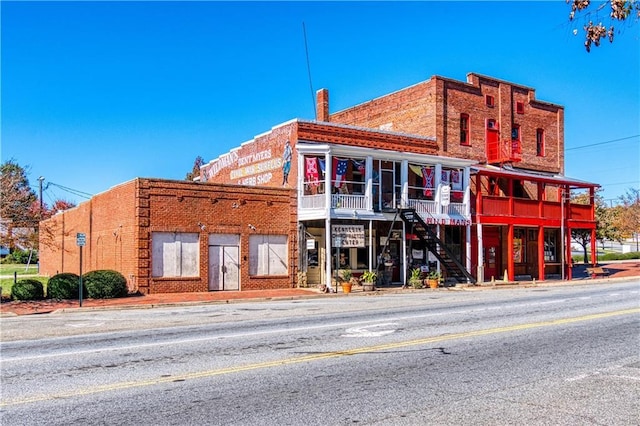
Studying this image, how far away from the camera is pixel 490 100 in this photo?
37375mm

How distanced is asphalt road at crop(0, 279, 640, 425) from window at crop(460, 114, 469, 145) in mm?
22805

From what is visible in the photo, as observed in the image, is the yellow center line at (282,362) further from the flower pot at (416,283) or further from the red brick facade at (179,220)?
the red brick facade at (179,220)

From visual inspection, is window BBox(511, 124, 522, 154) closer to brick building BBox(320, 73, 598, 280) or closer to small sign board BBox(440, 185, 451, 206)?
brick building BBox(320, 73, 598, 280)

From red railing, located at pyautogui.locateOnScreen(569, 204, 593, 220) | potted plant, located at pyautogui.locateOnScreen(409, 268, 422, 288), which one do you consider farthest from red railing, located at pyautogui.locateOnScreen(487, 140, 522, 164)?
potted plant, located at pyautogui.locateOnScreen(409, 268, 422, 288)

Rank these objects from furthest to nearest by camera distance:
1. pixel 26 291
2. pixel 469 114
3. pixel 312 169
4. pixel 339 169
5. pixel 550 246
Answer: pixel 550 246
pixel 469 114
pixel 312 169
pixel 339 169
pixel 26 291

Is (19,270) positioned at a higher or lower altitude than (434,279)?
lower

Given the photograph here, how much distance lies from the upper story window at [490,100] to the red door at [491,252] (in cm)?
784

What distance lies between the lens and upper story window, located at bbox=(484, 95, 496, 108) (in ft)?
122

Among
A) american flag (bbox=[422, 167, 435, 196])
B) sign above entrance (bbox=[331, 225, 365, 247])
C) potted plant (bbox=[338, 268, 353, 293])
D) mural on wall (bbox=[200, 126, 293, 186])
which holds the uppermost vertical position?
mural on wall (bbox=[200, 126, 293, 186])

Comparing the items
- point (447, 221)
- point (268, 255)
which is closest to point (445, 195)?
point (447, 221)

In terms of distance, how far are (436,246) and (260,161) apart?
10.2 metres

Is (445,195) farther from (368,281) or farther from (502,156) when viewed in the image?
(502,156)

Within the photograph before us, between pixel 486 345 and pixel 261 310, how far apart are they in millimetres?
9212

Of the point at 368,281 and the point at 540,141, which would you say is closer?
the point at 368,281
